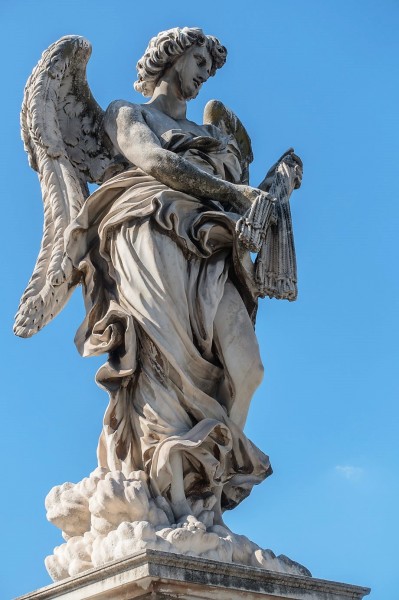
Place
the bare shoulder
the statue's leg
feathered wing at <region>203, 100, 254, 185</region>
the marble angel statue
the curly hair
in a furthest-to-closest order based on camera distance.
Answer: feathered wing at <region>203, 100, 254, 185</region>, the curly hair, the bare shoulder, the statue's leg, the marble angel statue

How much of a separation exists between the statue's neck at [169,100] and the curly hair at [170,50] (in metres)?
0.10

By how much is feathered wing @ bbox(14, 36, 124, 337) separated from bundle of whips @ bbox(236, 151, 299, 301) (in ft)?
3.33

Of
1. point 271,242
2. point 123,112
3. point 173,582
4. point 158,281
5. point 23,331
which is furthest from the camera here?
point 123,112

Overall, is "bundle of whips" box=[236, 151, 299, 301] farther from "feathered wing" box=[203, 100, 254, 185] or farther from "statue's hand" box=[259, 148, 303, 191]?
"feathered wing" box=[203, 100, 254, 185]

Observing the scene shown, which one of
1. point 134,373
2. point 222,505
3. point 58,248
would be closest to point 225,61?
point 58,248

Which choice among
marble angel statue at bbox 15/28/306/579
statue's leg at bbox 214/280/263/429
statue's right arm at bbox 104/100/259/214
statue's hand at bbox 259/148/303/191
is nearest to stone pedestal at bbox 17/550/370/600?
marble angel statue at bbox 15/28/306/579

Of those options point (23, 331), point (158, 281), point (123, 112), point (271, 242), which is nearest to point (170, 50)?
point (123, 112)

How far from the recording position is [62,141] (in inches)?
368

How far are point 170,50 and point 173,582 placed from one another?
3599mm

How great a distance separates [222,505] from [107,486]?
0.92 meters

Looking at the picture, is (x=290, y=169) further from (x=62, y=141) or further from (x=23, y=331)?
(x=23, y=331)

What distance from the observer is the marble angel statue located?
790cm

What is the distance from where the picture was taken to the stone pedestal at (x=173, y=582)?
708 centimetres

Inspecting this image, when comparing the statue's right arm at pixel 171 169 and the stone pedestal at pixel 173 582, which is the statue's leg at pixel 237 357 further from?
the stone pedestal at pixel 173 582
